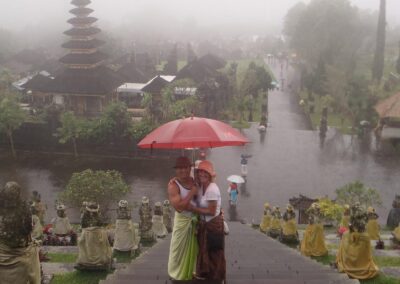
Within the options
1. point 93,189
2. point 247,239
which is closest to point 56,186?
point 93,189

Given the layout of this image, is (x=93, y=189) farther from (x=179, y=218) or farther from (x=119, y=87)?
(x=119, y=87)

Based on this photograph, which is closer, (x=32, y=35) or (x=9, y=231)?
(x=9, y=231)

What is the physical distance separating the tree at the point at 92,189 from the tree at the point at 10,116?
36.4 feet

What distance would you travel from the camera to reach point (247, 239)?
36.6ft

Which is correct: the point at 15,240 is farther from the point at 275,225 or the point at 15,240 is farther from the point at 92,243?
the point at 275,225

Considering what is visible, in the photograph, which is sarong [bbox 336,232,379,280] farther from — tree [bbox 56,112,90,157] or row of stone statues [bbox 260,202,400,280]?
tree [bbox 56,112,90,157]

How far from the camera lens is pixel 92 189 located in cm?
1578

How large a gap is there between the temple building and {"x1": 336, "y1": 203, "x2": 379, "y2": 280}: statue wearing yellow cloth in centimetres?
2443

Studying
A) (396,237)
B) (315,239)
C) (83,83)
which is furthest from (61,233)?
(83,83)

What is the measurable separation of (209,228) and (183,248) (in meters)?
0.44

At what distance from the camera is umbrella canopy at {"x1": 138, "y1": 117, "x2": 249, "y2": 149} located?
6.70m

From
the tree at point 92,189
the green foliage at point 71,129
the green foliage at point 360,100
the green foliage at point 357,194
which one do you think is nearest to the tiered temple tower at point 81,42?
the green foliage at point 71,129

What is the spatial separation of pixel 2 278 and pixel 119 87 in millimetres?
29968

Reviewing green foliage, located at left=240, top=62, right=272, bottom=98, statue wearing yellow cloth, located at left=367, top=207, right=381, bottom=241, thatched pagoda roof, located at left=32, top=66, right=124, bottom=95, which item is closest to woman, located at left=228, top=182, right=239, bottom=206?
statue wearing yellow cloth, located at left=367, top=207, right=381, bottom=241
